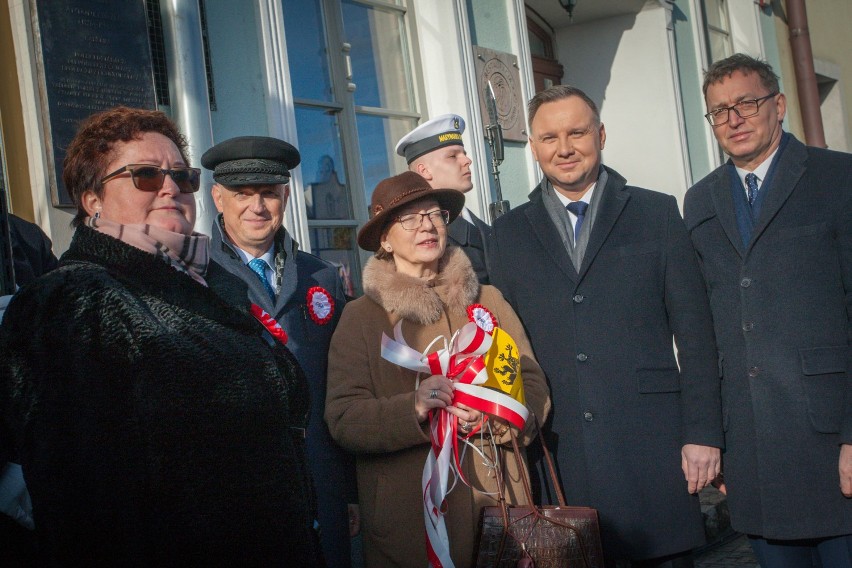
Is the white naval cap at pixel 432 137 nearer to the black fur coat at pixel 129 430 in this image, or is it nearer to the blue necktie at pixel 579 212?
the blue necktie at pixel 579 212

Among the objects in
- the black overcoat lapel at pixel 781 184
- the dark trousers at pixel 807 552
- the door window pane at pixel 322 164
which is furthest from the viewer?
the door window pane at pixel 322 164

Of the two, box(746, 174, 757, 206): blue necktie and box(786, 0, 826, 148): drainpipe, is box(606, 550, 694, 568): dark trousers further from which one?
box(786, 0, 826, 148): drainpipe

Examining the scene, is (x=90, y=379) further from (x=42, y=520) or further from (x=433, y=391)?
(x=433, y=391)

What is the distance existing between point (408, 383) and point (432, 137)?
1635mm

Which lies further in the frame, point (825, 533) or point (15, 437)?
point (825, 533)

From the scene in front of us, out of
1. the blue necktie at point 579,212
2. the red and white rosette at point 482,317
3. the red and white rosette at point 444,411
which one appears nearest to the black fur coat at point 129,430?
the red and white rosette at point 444,411

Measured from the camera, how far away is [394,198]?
2969mm

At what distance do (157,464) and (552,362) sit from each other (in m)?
1.62

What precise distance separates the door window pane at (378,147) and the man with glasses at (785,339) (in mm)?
2930

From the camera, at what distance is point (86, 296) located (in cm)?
164

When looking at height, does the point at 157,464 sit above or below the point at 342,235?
below

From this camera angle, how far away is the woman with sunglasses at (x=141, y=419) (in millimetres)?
1582

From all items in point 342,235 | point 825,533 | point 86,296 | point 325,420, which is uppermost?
point 342,235

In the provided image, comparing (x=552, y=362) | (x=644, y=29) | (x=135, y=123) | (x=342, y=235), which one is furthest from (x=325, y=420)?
(x=644, y=29)
